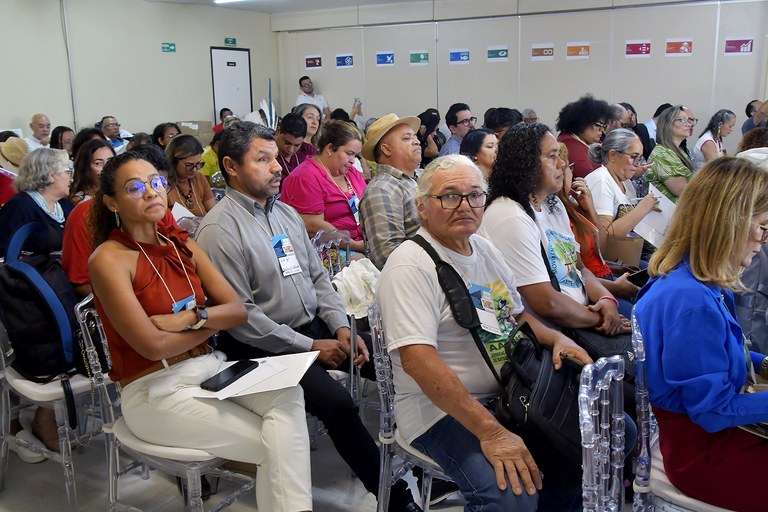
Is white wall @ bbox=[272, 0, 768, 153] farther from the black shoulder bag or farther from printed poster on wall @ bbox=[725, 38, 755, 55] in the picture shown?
the black shoulder bag

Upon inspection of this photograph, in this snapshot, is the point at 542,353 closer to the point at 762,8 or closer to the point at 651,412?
the point at 651,412

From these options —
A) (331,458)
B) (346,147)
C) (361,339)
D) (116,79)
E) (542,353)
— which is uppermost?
(116,79)

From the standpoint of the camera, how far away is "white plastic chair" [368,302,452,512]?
1865 millimetres

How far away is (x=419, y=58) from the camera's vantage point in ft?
35.1

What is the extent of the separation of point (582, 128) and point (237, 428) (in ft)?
11.6

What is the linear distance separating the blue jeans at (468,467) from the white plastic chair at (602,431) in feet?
0.63

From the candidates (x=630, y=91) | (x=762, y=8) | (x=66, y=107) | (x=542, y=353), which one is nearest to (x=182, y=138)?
(x=542, y=353)

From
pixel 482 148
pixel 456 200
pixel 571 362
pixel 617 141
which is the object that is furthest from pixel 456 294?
pixel 617 141

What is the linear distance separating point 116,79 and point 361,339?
27.7ft

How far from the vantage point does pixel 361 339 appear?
259 centimetres

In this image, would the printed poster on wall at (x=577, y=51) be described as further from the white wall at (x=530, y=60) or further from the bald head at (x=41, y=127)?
the bald head at (x=41, y=127)

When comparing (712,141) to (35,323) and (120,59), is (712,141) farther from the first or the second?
(120,59)

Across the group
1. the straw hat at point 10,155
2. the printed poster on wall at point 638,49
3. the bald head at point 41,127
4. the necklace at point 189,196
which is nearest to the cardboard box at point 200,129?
the bald head at point 41,127

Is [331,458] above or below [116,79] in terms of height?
below
